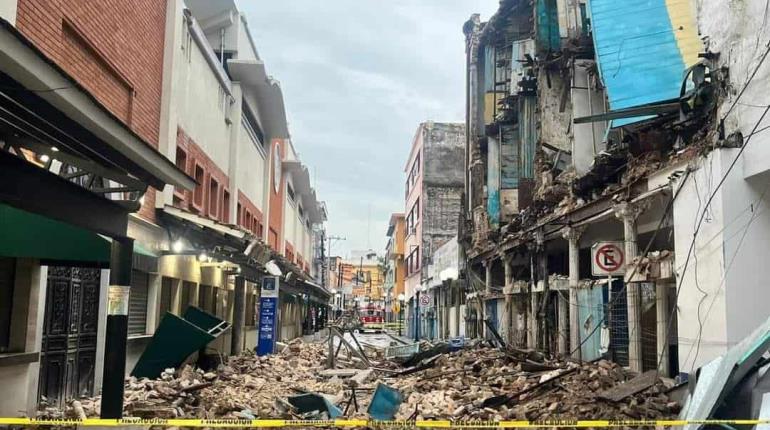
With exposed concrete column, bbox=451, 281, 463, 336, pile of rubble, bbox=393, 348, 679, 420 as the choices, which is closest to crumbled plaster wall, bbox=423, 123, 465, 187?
exposed concrete column, bbox=451, 281, 463, 336

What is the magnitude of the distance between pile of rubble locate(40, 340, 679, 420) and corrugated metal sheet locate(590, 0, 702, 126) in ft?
15.2

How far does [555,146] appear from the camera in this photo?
714 inches

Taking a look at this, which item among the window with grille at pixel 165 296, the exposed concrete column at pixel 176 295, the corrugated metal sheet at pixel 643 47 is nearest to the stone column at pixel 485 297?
the exposed concrete column at pixel 176 295

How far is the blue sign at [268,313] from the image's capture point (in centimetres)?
2119

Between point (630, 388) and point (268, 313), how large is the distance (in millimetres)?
13636

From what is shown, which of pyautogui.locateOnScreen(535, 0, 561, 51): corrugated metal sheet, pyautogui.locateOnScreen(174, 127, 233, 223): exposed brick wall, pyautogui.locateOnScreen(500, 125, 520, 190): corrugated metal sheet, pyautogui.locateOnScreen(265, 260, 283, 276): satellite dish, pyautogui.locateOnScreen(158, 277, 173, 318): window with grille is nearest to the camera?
pyautogui.locateOnScreen(158, 277, 173, 318): window with grille

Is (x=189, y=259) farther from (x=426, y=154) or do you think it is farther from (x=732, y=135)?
(x=426, y=154)

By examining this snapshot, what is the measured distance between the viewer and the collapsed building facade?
29.7ft

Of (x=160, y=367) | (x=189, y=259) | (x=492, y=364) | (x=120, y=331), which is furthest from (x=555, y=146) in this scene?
(x=120, y=331)

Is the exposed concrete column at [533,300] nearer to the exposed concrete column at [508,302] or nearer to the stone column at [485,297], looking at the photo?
the exposed concrete column at [508,302]

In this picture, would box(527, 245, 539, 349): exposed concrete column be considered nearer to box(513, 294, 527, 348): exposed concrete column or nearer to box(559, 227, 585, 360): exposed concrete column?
box(513, 294, 527, 348): exposed concrete column

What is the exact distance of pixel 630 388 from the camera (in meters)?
9.86

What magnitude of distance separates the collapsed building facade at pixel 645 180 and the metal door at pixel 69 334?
8668 millimetres

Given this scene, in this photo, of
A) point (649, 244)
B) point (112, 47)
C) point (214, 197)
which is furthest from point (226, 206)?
point (649, 244)
